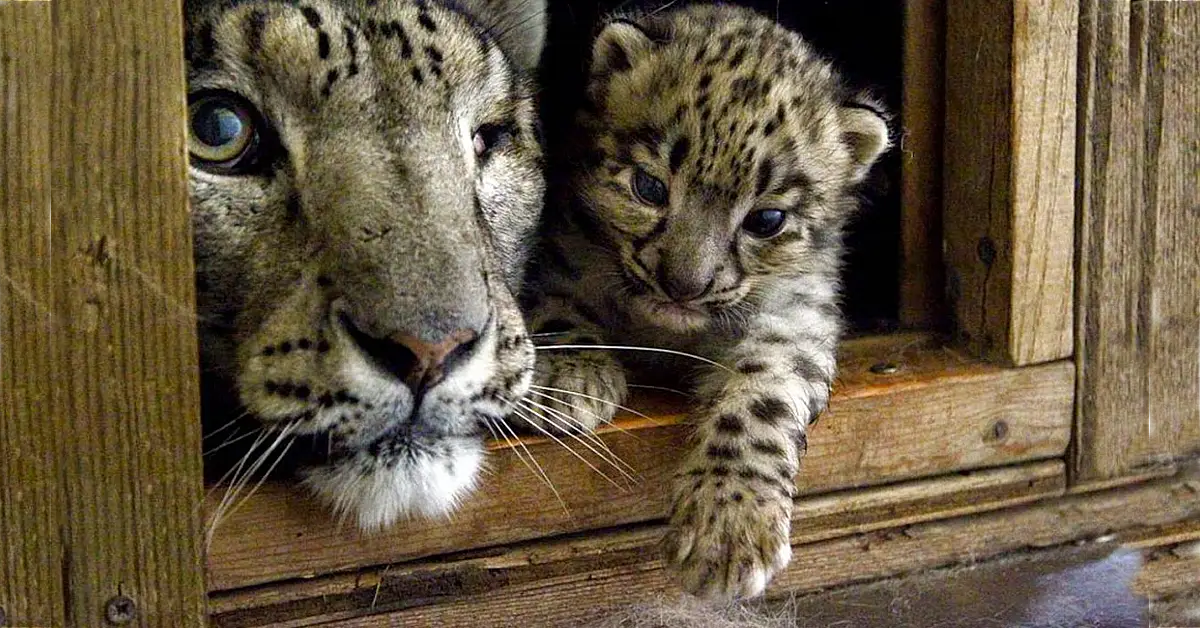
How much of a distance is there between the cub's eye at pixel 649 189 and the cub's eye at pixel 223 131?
998 millimetres

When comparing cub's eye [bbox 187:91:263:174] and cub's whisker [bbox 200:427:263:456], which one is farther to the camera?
cub's eye [bbox 187:91:263:174]

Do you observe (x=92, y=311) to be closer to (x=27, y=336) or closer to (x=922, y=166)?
(x=27, y=336)

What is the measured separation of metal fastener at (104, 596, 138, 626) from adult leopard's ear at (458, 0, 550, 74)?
1.55 metres

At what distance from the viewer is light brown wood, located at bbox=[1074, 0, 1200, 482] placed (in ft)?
10.8

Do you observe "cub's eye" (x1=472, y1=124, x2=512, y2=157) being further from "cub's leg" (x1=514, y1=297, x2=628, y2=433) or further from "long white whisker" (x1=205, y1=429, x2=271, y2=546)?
"long white whisker" (x1=205, y1=429, x2=271, y2=546)

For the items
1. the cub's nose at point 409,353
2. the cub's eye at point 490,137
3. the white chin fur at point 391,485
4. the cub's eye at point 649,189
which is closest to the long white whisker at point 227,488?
the white chin fur at point 391,485

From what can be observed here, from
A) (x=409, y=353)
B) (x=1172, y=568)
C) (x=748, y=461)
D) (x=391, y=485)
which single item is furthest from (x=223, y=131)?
(x=1172, y=568)

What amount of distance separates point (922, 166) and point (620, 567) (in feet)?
4.74

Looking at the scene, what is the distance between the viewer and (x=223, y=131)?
8.21ft

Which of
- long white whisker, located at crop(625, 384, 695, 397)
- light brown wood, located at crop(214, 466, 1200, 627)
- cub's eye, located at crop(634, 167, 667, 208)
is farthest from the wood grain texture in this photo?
cub's eye, located at crop(634, 167, 667, 208)

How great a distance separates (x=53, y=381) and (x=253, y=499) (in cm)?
49

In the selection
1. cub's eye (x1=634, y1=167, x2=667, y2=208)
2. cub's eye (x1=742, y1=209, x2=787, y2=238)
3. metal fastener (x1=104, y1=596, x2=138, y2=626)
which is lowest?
metal fastener (x1=104, y1=596, x2=138, y2=626)

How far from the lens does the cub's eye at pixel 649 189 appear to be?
3164 mm

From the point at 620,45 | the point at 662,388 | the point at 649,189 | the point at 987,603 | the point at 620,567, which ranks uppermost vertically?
the point at 620,45
